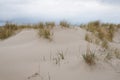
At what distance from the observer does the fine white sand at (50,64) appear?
163 inches

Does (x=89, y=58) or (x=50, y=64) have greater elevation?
(x=89, y=58)

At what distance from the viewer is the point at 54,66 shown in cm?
441

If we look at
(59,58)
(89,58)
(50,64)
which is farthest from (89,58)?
(50,64)

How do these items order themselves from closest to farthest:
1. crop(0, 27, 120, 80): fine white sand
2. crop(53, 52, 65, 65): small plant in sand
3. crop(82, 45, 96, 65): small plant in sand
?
crop(0, 27, 120, 80): fine white sand, crop(82, 45, 96, 65): small plant in sand, crop(53, 52, 65, 65): small plant in sand

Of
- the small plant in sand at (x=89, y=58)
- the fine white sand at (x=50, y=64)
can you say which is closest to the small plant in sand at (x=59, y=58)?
the fine white sand at (x=50, y=64)

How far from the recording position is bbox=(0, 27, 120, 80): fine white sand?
13.6 feet

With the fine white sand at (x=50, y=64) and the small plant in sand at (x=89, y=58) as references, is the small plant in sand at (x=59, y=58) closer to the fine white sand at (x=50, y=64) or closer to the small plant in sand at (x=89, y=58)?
the fine white sand at (x=50, y=64)

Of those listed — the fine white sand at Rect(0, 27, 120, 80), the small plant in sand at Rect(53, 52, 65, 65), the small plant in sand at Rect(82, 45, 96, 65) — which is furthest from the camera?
the small plant in sand at Rect(53, 52, 65, 65)

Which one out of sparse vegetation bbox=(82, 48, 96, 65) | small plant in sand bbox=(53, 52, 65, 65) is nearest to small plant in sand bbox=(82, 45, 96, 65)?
sparse vegetation bbox=(82, 48, 96, 65)

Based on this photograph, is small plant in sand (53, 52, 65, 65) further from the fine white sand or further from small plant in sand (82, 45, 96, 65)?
small plant in sand (82, 45, 96, 65)

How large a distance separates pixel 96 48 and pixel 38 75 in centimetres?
187

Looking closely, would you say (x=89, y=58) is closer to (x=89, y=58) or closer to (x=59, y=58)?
(x=89, y=58)

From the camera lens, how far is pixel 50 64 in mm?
4480

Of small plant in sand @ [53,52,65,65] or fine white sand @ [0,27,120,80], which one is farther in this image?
small plant in sand @ [53,52,65,65]
